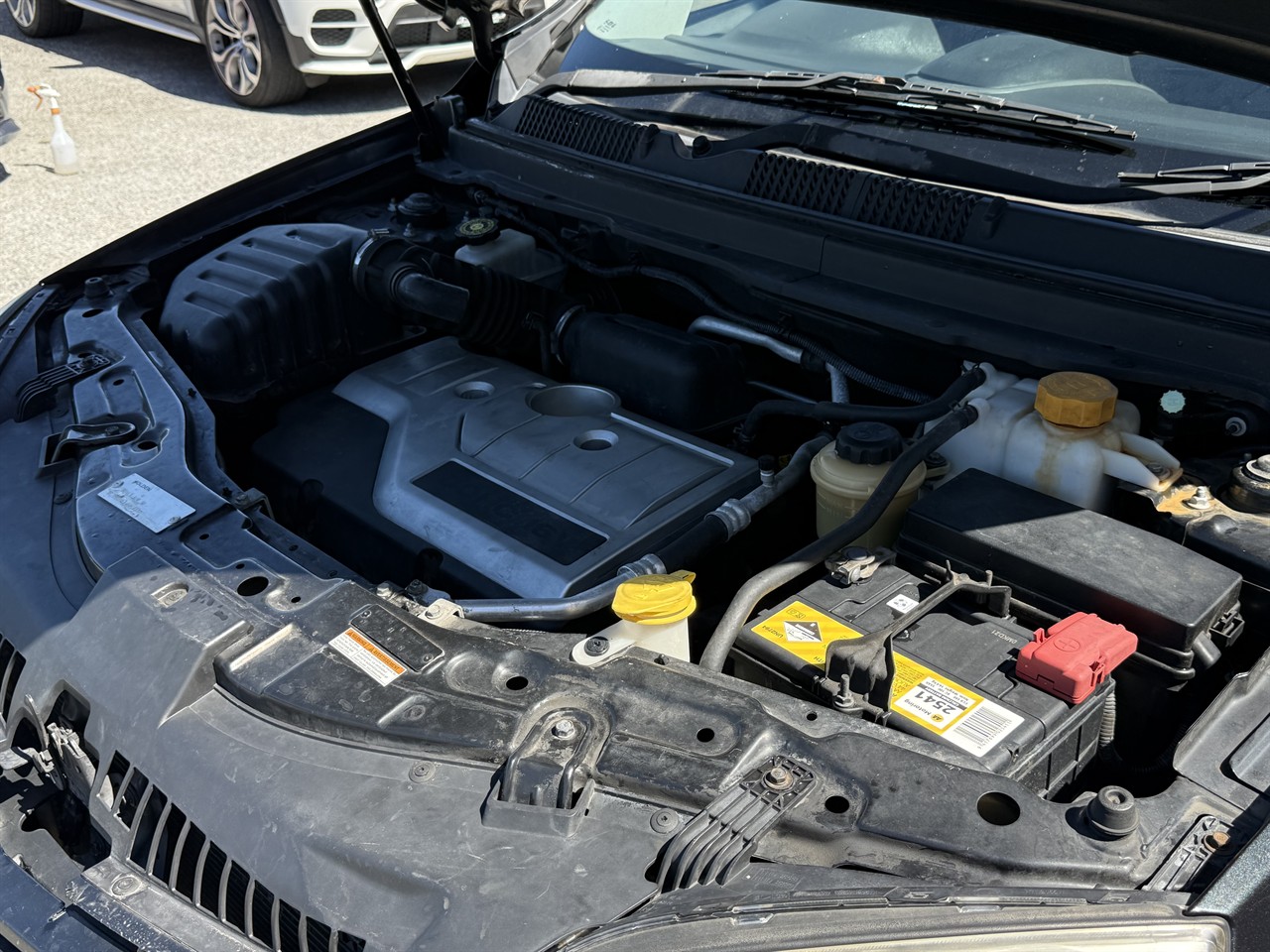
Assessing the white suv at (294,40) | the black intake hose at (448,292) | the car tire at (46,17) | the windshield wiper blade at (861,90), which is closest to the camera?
the windshield wiper blade at (861,90)

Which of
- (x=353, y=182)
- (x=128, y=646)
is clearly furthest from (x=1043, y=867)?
(x=353, y=182)

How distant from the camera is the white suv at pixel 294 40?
644 cm

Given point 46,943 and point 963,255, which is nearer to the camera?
point 46,943

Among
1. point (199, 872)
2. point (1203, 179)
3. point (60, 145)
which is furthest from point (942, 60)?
point (60, 145)

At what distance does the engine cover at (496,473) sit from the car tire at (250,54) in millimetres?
5089

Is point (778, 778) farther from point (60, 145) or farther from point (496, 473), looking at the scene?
point (60, 145)

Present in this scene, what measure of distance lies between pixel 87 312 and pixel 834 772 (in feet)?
6.24

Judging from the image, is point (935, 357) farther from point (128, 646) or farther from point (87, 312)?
point (87, 312)

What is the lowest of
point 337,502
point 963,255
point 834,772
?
point 337,502

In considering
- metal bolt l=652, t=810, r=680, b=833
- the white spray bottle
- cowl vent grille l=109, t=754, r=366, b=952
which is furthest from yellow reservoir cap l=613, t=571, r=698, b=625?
the white spray bottle

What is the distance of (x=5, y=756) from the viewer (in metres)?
1.54

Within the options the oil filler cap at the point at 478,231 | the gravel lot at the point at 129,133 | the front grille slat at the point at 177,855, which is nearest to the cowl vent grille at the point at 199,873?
the front grille slat at the point at 177,855

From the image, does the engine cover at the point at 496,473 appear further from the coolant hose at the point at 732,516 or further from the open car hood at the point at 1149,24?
the open car hood at the point at 1149,24

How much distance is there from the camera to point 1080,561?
1480mm
